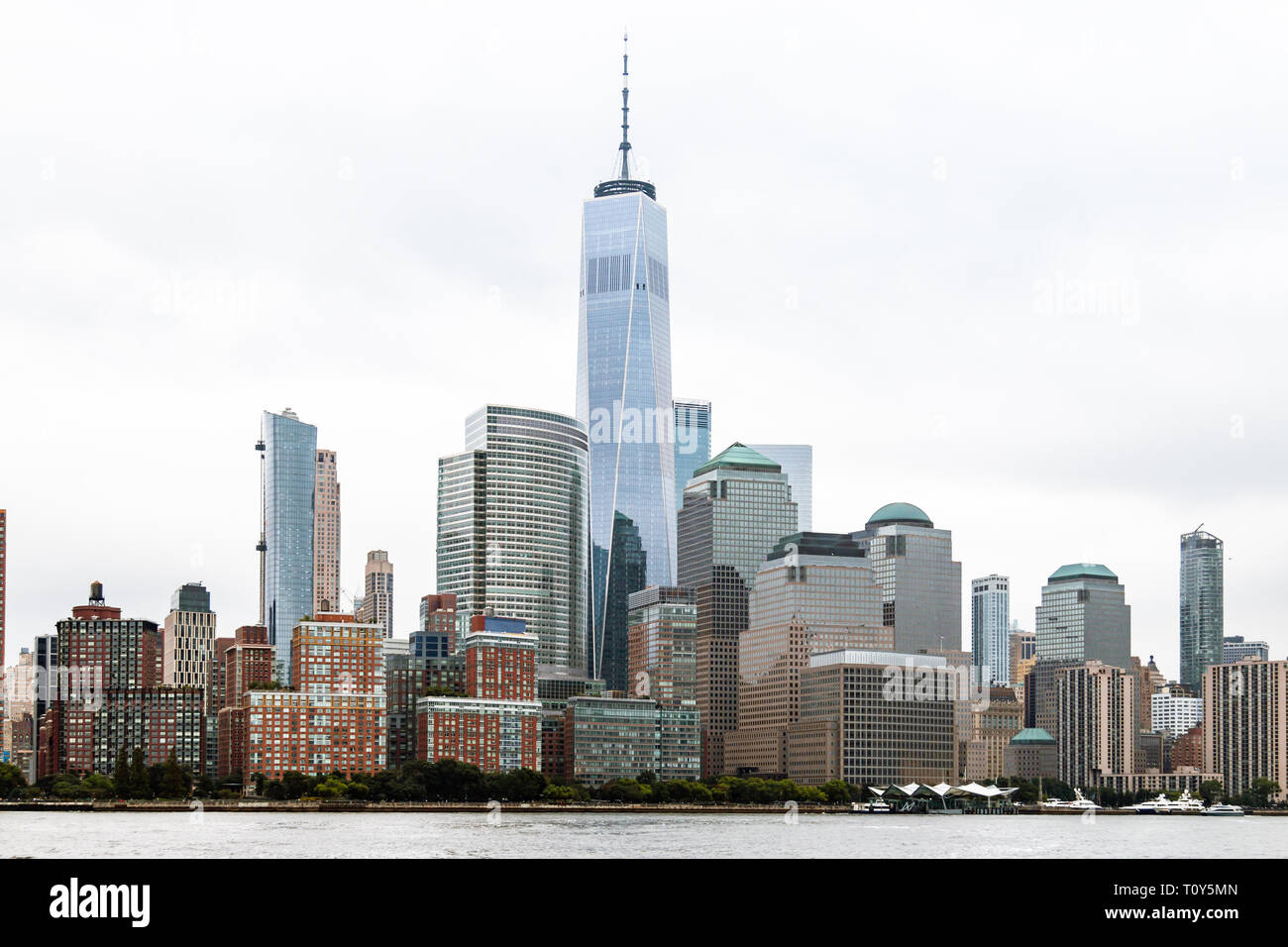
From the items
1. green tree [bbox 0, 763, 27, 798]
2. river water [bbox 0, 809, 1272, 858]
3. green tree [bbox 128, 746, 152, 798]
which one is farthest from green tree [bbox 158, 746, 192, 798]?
green tree [bbox 0, 763, 27, 798]

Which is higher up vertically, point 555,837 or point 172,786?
point 555,837

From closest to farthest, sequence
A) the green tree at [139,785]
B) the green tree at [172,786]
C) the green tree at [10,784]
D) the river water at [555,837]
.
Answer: the river water at [555,837] → the green tree at [139,785] → the green tree at [10,784] → the green tree at [172,786]

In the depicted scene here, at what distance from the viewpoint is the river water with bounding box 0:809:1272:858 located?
93125 mm

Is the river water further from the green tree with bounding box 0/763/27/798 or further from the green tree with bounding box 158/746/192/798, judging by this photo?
the green tree with bounding box 158/746/192/798

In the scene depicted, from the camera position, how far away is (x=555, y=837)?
113062 mm

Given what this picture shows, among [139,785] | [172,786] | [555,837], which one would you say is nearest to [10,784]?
[139,785]

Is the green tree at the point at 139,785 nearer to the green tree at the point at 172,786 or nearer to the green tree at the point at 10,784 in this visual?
the green tree at the point at 172,786

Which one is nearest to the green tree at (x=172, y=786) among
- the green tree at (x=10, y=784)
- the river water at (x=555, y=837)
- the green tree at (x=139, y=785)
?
the green tree at (x=139, y=785)

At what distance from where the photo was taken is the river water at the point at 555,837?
93125 millimetres

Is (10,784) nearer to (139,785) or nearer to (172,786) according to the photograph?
(139,785)
